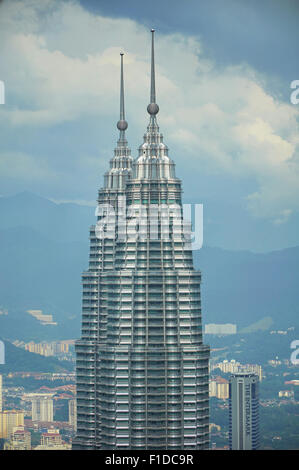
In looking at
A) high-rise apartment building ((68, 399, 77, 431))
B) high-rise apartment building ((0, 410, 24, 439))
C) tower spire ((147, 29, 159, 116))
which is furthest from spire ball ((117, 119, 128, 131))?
high-rise apartment building ((0, 410, 24, 439))

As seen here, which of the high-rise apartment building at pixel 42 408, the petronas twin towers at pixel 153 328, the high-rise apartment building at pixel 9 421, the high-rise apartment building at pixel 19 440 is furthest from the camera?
the high-rise apartment building at pixel 42 408

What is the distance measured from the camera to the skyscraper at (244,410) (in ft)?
104

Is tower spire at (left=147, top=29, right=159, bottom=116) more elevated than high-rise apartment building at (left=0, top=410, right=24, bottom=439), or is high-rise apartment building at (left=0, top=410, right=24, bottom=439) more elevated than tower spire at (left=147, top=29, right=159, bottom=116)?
tower spire at (left=147, top=29, right=159, bottom=116)

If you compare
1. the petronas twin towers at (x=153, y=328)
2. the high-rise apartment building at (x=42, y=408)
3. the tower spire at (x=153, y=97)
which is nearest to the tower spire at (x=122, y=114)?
the tower spire at (x=153, y=97)

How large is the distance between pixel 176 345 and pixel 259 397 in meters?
8.91

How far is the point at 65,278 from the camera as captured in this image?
41.6 m

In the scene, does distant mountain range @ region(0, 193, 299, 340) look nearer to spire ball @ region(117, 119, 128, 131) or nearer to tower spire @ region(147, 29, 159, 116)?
spire ball @ region(117, 119, 128, 131)

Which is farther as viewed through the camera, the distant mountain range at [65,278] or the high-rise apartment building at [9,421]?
the distant mountain range at [65,278]

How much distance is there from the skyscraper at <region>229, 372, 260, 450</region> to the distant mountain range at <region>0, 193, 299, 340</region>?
3713mm

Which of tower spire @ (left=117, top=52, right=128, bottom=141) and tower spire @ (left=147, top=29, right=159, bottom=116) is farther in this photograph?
tower spire @ (left=117, top=52, right=128, bottom=141)

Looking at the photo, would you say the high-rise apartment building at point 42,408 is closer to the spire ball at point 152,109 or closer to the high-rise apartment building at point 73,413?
the high-rise apartment building at point 73,413

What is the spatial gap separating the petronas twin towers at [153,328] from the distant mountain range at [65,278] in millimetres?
10959

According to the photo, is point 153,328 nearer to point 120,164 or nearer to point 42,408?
point 120,164

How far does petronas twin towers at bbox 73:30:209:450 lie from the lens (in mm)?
25922
